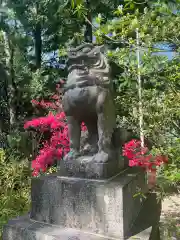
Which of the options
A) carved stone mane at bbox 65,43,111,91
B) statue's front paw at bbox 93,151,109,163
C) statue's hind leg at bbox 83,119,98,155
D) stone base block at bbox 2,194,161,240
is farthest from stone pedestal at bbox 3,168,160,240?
carved stone mane at bbox 65,43,111,91

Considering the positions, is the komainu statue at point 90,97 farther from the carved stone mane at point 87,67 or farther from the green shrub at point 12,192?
the green shrub at point 12,192

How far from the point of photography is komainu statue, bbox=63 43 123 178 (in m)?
2.01

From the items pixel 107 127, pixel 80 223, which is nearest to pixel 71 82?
pixel 107 127

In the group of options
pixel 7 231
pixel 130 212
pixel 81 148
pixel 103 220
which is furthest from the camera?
pixel 81 148

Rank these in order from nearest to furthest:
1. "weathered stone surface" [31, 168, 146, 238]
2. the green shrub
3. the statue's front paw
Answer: "weathered stone surface" [31, 168, 146, 238]
the statue's front paw
the green shrub

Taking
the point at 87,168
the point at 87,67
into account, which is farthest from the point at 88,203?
the point at 87,67

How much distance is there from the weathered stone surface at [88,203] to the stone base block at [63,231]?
0.14 ft

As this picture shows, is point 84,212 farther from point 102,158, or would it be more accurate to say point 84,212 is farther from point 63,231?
point 102,158

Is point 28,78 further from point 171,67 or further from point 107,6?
point 171,67

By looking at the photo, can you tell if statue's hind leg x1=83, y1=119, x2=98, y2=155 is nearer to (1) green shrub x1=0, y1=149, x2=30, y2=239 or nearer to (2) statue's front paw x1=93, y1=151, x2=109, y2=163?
(2) statue's front paw x1=93, y1=151, x2=109, y2=163

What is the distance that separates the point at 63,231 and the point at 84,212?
23 centimetres

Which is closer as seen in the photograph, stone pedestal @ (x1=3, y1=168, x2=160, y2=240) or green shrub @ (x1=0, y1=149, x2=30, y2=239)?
stone pedestal @ (x1=3, y1=168, x2=160, y2=240)

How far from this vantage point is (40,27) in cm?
866

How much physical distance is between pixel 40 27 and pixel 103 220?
8.14 metres
